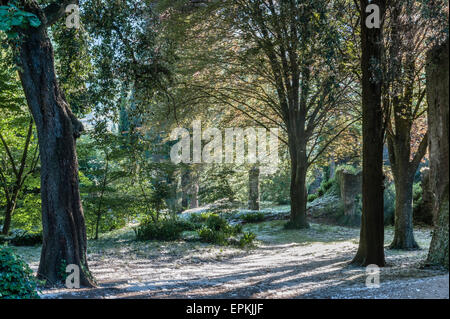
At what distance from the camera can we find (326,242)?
13.5 meters

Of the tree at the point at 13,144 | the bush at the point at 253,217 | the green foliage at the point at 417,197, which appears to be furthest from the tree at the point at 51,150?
the green foliage at the point at 417,197

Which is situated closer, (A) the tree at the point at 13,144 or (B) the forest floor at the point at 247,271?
(B) the forest floor at the point at 247,271

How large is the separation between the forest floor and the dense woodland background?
2.04 ft

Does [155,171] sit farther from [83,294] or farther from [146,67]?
[83,294]

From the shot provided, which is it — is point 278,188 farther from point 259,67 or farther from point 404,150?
point 404,150

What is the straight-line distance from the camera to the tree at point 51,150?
5746 mm

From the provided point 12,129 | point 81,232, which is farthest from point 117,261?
point 12,129

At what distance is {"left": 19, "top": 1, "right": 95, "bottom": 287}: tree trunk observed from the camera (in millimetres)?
5750

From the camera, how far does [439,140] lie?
5043 millimetres

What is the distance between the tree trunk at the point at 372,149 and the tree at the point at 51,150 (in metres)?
4.95

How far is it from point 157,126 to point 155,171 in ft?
6.92

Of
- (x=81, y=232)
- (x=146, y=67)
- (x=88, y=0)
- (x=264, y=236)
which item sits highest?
(x=88, y=0)

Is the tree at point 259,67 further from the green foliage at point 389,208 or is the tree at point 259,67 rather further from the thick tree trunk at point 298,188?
the green foliage at point 389,208

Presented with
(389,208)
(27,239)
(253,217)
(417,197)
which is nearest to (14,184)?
(27,239)
